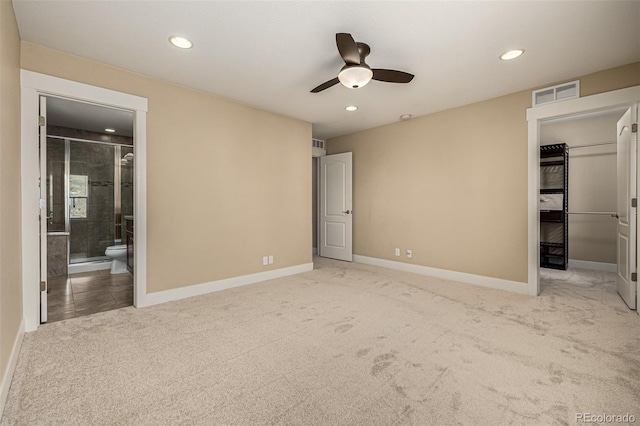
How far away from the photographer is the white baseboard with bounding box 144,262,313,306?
11.0ft

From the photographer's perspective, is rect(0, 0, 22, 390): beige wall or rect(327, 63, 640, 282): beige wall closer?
rect(0, 0, 22, 390): beige wall

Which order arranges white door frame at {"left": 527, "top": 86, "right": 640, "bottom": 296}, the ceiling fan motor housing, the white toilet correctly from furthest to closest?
1. the white toilet
2. white door frame at {"left": 527, "top": 86, "right": 640, "bottom": 296}
3. the ceiling fan motor housing

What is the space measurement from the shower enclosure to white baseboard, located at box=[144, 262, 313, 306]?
274 cm

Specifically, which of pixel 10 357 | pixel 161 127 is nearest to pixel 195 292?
pixel 10 357

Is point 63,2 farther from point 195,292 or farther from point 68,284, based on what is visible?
point 68,284

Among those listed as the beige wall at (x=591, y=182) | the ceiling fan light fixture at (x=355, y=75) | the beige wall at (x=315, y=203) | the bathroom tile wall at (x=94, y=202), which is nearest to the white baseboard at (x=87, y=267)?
the bathroom tile wall at (x=94, y=202)

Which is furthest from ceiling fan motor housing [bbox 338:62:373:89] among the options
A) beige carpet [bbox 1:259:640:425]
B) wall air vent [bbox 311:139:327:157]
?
wall air vent [bbox 311:139:327:157]

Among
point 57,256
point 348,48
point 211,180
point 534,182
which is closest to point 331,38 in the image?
Result: point 348,48

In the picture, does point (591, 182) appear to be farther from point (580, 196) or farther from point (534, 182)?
point (534, 182)

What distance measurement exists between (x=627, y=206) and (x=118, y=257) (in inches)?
277

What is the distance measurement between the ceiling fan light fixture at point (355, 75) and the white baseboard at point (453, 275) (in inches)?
126

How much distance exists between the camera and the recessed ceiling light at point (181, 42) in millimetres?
2506

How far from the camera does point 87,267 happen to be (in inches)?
201

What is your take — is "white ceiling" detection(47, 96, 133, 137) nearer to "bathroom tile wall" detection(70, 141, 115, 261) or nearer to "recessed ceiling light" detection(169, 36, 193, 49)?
"bathroom tile wall" detection(70, 141, 115, 261)
